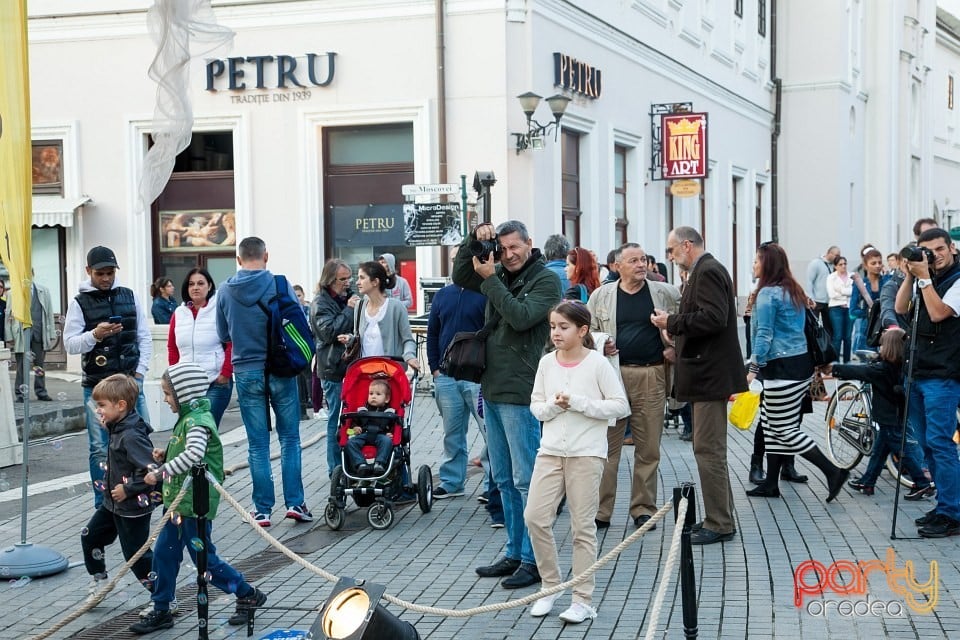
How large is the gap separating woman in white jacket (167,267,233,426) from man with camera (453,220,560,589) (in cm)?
270

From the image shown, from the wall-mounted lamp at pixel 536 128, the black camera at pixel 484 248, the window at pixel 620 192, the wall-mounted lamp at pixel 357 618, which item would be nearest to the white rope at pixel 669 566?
the wall-mounted lamp at pixel 357 618

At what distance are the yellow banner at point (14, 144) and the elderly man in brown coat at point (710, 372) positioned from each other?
154 inches

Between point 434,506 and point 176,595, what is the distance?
2.71 m

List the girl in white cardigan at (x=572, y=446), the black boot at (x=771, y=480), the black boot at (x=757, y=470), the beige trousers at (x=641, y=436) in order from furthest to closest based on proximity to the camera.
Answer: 1. the black boot at (x=757, y=470)
2. the black boot at (x=771, y=480)
3. the beige trousers at (x=641, y=436)
4. the girl in white cardigan at (x=572, y=446)

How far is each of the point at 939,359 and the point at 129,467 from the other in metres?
4.87

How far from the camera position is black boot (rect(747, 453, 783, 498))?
357 inches

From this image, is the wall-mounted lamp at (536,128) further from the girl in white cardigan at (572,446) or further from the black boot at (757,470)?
the girl in white cardigan at (572,446)

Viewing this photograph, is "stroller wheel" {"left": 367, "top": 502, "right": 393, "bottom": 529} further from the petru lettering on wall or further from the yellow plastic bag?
the petru lettering on wall

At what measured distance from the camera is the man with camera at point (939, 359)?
7.45 metres

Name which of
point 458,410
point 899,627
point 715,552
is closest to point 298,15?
point 458,410

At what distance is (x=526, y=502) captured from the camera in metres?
6.50

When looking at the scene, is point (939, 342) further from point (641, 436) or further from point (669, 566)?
point (669, 566)

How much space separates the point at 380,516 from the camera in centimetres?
830

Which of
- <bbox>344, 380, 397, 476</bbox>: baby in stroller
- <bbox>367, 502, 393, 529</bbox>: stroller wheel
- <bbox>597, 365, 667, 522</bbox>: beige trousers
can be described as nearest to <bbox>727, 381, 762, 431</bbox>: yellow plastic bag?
<bbox>597, 365, 667, 522</bbox>: beige trousers
